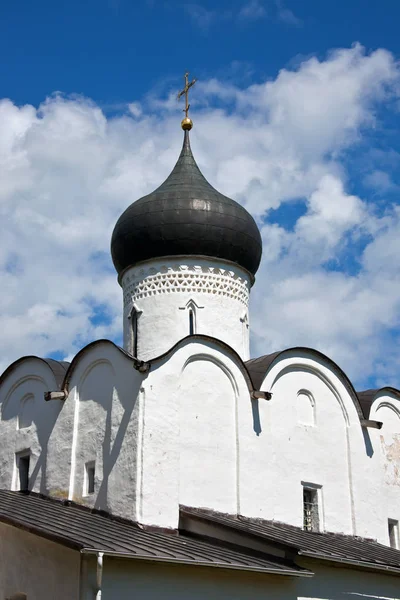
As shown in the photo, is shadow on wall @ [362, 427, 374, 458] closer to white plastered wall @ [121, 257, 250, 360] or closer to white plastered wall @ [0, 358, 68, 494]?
white plastered wall @ [121, 257, 250, 360]

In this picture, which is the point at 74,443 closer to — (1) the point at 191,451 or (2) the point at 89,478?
(2) the point at 89,478

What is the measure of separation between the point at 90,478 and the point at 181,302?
3.31 metres

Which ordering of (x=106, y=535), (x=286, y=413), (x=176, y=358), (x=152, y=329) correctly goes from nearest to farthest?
(x=106, y=535), (x=176, y=358), (x=286, y=413), (x=152, y=329)

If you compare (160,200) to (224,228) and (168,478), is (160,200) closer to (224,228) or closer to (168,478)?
(224,228)

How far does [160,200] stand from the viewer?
13.7m

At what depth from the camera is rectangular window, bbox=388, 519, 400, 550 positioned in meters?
13.2

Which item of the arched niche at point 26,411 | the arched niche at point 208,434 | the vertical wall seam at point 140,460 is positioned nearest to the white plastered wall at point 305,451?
the arched niche at point 208,434

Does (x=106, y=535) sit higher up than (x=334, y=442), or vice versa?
(x=334, y=442)

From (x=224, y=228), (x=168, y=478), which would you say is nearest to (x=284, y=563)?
(x=168, y=478)

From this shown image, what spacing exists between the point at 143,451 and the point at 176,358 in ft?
4.58

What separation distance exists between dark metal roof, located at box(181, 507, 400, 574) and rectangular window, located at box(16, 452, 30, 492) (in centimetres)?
336

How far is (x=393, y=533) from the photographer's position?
13.3m

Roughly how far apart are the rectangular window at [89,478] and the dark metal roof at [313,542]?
1518 millimetres

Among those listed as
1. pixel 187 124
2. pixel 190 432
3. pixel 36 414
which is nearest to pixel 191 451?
pixel 190 432
